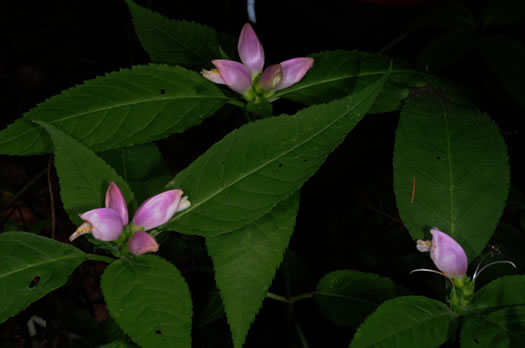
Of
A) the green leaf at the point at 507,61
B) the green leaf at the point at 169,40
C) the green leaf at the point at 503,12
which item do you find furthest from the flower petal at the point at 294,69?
the green leaf at the point at 503,12

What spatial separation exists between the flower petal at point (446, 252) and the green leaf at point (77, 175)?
15.7 inches

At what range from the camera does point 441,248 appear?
659 millimetres

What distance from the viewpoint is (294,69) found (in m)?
0.75

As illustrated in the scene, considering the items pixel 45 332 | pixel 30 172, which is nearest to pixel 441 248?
pixel 45 332

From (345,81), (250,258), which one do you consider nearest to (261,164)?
(250,258)

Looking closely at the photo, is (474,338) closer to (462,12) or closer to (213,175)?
(213,175)

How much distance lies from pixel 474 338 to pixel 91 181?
479 millimetres

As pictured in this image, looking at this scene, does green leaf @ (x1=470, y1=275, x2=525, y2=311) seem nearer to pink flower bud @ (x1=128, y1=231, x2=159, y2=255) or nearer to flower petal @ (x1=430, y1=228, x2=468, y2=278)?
flower petal @ (x1=430, y1=228, x2=468, y2=278)

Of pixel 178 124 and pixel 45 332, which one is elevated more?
pixel 178 124

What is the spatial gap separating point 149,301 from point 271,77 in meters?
0.33

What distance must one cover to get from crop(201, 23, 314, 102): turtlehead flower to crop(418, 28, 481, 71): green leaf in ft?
1.50

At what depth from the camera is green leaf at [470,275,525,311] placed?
0.66 m

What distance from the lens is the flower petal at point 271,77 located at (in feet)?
2.33

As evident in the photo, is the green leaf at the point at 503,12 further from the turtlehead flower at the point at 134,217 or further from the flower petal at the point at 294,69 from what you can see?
the turtlehead flower at the point at 134,217
